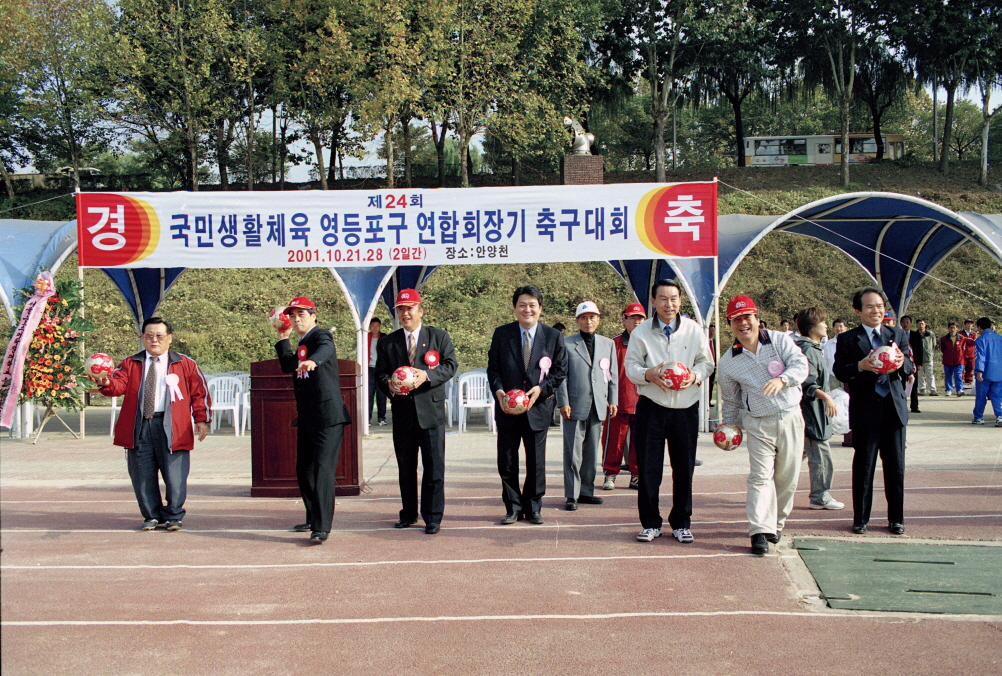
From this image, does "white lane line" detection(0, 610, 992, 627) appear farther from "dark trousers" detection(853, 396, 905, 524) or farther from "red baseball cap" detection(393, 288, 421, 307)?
"red baseball cap" detection(393, 288, 421, 307)

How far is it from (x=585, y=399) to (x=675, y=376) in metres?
1.74

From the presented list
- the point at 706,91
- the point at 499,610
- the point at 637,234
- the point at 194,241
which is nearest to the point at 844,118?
the point at 706,91

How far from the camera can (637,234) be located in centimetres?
1231

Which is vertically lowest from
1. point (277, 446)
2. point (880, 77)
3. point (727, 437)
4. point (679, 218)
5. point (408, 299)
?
point (277, 446)

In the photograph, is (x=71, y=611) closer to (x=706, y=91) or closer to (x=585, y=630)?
(x=585, y=630)

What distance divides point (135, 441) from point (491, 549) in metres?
3.08

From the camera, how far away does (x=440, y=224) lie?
12289 millimetres

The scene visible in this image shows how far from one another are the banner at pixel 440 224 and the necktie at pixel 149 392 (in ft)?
16.5

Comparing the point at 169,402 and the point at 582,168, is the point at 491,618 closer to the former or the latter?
the point at 169,402

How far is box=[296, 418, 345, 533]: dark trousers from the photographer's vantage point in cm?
676

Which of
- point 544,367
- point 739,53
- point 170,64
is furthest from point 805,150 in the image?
point 544,367

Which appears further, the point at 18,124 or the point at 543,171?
the point at 543,171

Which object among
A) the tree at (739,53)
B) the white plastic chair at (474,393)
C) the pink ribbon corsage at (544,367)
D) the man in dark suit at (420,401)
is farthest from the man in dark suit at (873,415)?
the tree at (739,53)

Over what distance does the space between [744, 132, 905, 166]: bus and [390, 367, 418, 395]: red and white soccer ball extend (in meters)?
38.8
